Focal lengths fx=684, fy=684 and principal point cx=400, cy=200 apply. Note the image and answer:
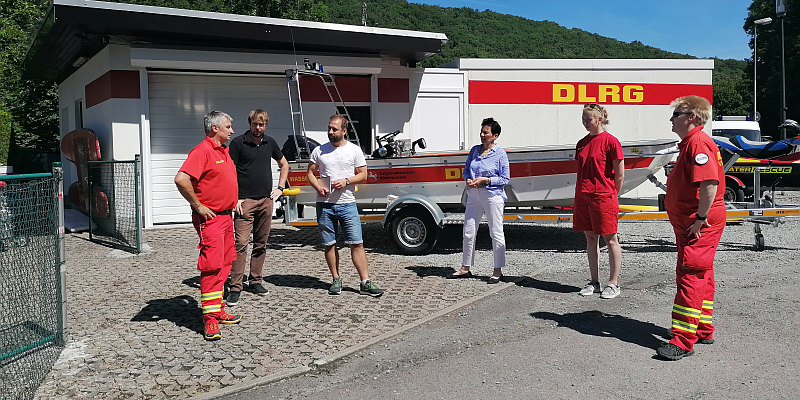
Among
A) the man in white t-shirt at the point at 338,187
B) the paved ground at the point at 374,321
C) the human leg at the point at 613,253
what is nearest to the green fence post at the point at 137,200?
the paved ground at the point at 374,321

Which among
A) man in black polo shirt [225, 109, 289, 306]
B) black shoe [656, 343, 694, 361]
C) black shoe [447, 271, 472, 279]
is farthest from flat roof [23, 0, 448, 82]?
black shoe [656, 343, 694, 361]

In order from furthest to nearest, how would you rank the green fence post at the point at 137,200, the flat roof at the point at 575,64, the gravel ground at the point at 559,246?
the flat roof at the point at 575,64, the green fence post at the point at 137,200, the gravel ground at the point at 559,246

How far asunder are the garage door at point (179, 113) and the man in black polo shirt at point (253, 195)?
6812mm

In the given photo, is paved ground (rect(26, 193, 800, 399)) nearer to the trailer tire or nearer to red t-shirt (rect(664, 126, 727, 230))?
Answer: red t-shirt (rect(664, 126, 727, 230))

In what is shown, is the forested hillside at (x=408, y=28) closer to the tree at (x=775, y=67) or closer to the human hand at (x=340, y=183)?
the tree at (x=775, y=67)

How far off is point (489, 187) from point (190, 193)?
3.44 m

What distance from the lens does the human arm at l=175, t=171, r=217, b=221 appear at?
17.9 ft

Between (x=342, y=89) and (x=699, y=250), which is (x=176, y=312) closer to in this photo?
(x=699, y=250)

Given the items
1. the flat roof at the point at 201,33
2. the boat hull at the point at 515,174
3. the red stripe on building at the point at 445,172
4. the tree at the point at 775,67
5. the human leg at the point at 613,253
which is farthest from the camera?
the tree at the point at 775,67

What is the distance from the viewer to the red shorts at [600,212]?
6707 millimetres

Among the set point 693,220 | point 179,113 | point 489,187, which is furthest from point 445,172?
point 179,113

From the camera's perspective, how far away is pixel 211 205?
5.72m

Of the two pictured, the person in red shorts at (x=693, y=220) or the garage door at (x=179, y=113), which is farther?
the garage door at (x=179, y=113)

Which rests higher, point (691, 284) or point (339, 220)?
point (339, 220)
